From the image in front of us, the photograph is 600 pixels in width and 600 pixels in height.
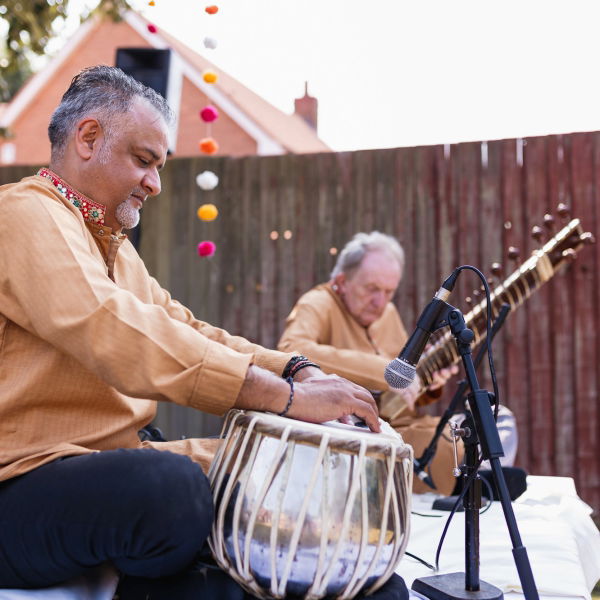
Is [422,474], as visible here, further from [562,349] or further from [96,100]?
[96,100]

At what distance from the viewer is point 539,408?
4.66m

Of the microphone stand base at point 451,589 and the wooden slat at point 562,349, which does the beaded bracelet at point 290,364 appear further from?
→ the wooden slat at point 562,349

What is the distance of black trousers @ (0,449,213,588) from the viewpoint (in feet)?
4.77

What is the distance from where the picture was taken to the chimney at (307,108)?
19.8m

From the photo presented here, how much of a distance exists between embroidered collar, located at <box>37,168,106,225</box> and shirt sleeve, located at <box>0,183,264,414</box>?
0.84ft

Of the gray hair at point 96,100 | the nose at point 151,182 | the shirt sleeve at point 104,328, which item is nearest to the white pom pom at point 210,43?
the gray hair at point 96,100

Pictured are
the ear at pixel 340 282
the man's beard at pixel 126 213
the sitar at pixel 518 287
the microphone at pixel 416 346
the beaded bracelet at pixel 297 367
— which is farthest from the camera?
the ear at pixel 340 282

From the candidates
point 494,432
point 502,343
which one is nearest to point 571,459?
point 502,343

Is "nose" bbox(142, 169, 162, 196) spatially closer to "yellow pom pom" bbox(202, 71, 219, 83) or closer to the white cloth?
the white cloth

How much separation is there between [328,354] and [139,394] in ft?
7.32

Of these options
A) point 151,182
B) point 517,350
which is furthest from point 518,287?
point 151,182

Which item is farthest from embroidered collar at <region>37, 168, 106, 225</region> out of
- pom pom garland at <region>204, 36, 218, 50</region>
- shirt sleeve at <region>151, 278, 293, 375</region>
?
pom pom garland at <region>204, 36, 218, 50</region>

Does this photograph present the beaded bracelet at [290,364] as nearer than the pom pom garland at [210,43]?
Yes

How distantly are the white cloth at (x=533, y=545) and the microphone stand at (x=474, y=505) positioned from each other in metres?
0.17
